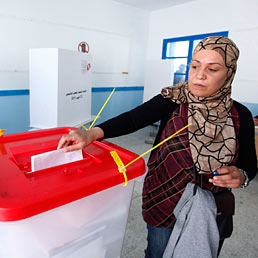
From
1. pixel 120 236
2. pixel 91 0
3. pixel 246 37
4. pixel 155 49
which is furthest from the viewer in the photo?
pixel 155 49

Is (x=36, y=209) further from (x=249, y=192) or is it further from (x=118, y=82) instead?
(x=118, y=82)

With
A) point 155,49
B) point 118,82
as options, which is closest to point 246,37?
point 155,49

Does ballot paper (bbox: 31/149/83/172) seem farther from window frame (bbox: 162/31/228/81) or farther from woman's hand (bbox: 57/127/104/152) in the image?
window frame (bbox: 162/31/228/81)

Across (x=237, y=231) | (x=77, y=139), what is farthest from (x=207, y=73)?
(x=237, y=231)

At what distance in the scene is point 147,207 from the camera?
2.83ft

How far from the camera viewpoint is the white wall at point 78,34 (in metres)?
2.99

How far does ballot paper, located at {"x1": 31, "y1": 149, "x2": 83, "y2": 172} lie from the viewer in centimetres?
51

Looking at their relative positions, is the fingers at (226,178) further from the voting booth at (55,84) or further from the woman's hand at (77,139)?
the voting booth at (55,84)

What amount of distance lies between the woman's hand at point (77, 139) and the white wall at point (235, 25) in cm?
343

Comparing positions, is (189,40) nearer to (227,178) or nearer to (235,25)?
(235,25)

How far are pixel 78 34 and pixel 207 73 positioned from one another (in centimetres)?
339

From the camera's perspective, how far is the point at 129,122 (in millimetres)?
761

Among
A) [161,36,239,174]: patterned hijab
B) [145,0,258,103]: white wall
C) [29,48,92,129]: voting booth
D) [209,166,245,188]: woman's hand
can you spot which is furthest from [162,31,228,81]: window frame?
[209,166,245,188]: woman's hand

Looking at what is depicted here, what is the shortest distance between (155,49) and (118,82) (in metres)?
1.11
